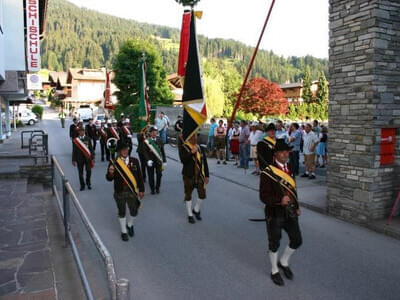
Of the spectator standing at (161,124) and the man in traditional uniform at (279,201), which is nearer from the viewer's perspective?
the man in traditional uniform at (279,201)

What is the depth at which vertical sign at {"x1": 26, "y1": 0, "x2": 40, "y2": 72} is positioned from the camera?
17422 mm

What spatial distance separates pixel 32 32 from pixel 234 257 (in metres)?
15.9

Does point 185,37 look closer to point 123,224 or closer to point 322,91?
point 123,224

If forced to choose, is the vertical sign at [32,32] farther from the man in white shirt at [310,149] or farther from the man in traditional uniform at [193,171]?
the man in traditional uniform at [193,171]

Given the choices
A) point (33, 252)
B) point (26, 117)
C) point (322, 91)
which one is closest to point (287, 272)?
point (33, 252)

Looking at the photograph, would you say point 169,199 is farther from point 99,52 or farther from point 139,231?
point 99,52

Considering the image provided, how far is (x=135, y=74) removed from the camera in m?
39.3

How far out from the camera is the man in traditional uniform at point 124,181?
659cm

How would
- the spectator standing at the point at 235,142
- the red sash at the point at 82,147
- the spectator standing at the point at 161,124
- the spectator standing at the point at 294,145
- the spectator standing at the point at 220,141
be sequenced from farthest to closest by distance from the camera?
1. the spectator standing at the point at 161,124
2. the spectator standing at the point at 220,141
3. the spectator standing at the point at 235,142
4. the spectator standing at the point at 294,145
5. the red sash at the point at 82,147

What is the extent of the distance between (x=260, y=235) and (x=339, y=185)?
7.55 feet

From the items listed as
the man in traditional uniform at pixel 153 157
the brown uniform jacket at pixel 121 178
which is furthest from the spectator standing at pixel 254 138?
the brown uniform jacket at pixel 121 178

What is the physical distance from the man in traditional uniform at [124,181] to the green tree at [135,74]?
Answer: 32.8 metres

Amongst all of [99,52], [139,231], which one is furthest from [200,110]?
[99,52]

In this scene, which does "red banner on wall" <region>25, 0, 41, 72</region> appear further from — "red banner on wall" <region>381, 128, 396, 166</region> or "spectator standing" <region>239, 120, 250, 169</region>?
"red banner on wall" <region>381, 128, 396, 166</region>
